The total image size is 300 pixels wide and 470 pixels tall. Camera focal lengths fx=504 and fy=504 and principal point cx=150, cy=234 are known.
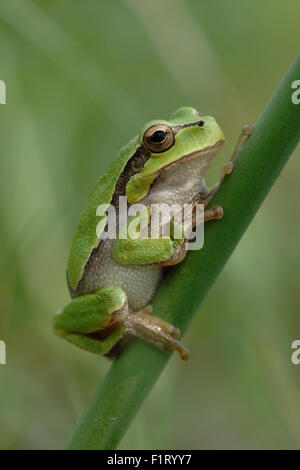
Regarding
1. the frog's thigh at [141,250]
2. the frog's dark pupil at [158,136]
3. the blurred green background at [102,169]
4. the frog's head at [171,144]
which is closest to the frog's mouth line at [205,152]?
the frog's head at [171,144]

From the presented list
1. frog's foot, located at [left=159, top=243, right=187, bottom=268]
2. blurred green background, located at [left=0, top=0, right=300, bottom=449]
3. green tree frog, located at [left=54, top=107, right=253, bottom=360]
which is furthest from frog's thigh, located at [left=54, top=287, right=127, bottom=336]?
blurred green background, located at [left=0, top=0, right=300, bottom=449]

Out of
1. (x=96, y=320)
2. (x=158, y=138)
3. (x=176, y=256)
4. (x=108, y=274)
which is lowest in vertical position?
(x=96, y=320)

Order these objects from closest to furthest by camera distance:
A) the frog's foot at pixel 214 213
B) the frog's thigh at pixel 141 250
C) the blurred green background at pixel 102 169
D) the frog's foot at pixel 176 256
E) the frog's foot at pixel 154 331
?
the frog's foot at pixel 214 213, the frog's foot at pixel 154 331, the frog's foot at pixel 176 256, the frog's thigh at pixel 141 250, the blurred green background at pixel 102 169

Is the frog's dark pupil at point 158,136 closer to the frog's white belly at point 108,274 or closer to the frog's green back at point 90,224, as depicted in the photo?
the frog's green back at point 90,224

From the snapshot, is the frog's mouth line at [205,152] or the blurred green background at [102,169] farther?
the blurred green background at [102,169]

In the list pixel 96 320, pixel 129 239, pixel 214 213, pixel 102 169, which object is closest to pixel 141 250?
pixel 129 239

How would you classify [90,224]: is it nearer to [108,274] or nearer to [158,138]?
[108,274]

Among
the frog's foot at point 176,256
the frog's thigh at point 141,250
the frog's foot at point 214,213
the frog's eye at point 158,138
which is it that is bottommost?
the frog's thigh at point 141,250
